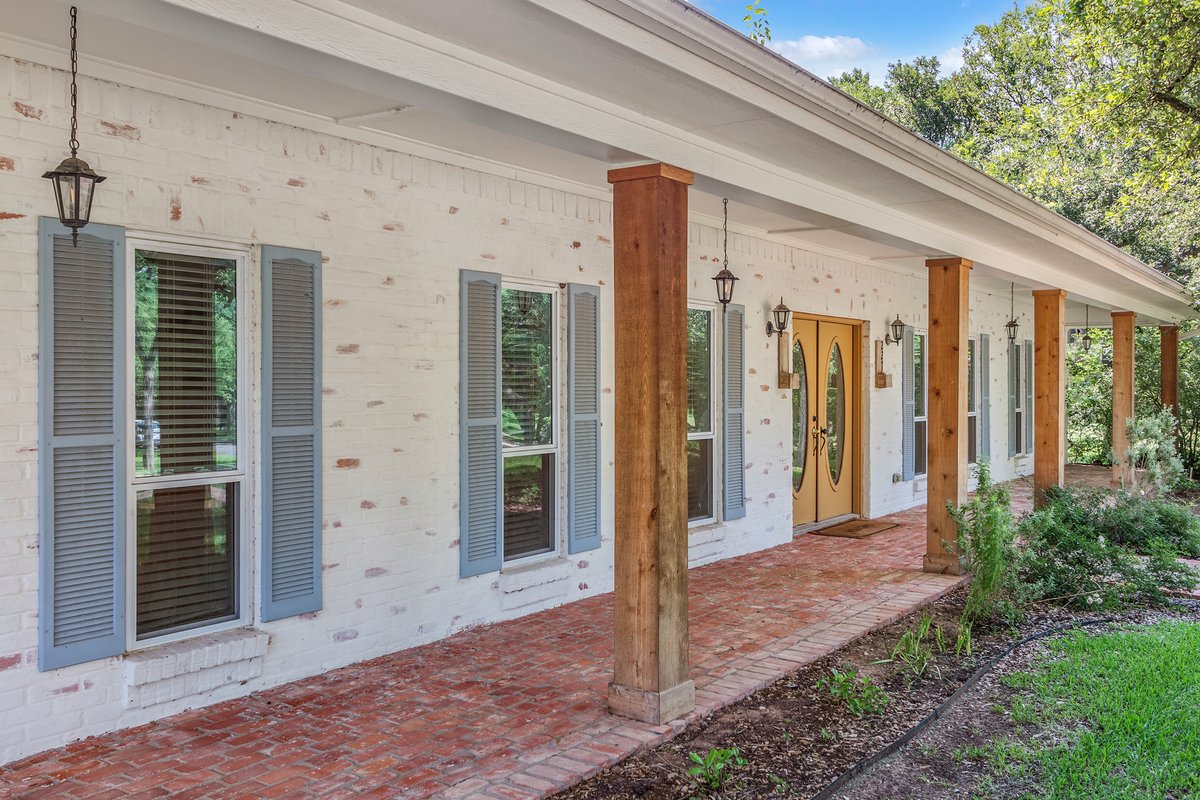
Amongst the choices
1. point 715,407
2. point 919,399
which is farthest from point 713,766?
point 919,399

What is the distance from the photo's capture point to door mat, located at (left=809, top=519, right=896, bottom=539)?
362 inches

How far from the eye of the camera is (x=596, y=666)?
16.3 feet

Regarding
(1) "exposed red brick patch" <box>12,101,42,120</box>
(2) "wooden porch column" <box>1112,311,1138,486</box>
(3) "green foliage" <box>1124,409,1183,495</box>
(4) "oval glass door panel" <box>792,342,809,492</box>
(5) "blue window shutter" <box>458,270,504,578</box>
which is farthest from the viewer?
(2) "wooden porch column" <box>1112,311,1138,486</box>

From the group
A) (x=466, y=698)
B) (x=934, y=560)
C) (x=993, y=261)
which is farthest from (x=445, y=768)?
(x=993, y=261)

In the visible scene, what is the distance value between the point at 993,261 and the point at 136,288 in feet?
22.3

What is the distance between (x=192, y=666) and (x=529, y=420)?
2548mm

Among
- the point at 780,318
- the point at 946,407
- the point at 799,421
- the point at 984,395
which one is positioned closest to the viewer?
the point at 946,407

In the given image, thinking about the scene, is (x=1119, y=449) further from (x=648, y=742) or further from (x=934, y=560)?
(x=648, y=742)

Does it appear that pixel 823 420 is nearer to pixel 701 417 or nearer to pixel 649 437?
pixel 701 417

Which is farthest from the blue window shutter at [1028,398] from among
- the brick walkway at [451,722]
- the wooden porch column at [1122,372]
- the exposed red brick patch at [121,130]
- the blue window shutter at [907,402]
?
the exposed red brick patch at [121,130]

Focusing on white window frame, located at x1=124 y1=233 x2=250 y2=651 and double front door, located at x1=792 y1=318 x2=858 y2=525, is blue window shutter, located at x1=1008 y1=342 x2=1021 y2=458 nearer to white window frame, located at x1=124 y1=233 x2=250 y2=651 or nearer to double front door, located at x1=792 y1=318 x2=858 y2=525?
double front door, located at x1=792 y1=318 x2=858 y2=525

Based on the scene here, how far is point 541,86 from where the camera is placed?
363cm

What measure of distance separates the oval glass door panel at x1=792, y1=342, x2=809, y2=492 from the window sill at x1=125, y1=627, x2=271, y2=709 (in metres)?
5.90

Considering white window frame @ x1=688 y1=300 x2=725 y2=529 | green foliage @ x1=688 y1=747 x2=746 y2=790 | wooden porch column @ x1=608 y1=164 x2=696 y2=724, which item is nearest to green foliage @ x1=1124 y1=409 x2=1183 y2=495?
white window frame @ x1=688 y1=300 x2=725 y2=529
